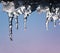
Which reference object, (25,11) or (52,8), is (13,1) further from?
(52,8)

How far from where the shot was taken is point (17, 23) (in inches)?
132

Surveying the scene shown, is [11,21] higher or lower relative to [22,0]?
lower

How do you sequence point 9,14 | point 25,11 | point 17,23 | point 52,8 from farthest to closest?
point 17,23
point 9,14
point 25,11
point 52,8

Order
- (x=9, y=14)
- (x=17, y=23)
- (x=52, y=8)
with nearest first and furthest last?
(x=52, y=8) < (x=9, y=14) < (x=17, y=23)

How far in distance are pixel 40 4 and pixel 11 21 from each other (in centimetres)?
84

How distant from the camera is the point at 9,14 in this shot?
119 inches

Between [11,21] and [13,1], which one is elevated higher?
[13,1]

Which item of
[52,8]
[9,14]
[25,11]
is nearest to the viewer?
[52,8]

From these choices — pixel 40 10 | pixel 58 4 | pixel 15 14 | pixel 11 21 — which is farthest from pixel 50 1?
pixel 11 21

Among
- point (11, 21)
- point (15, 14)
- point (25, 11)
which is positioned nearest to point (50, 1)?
point (25, 11)

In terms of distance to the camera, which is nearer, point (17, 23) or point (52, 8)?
point (52, 8)

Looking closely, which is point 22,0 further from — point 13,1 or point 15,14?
point 15,14

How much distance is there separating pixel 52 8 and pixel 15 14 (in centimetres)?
67

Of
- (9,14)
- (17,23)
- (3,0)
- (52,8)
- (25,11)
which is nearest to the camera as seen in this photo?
(3,0)
